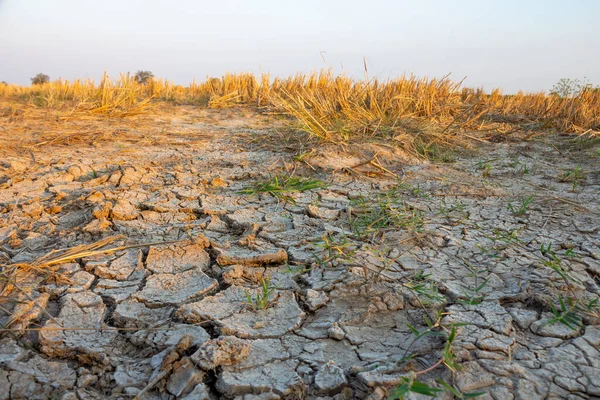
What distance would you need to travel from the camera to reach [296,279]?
1.75 metres

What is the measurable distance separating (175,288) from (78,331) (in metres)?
0.38

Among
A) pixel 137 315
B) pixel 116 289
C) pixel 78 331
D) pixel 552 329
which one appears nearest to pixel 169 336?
pixel 137 315

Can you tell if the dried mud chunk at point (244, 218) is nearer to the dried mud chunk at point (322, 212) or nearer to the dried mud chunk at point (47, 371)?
the dried mud chunk at point (322, 212)

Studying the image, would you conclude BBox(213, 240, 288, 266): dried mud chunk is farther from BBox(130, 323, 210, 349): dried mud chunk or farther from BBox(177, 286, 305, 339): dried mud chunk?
BBox(130, 323, 210, 349): dried mud chunk

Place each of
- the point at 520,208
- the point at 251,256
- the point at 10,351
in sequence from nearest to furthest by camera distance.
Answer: the point at 10,351, the point at 251,256, the point at 520,208

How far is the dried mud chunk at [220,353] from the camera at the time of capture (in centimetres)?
124

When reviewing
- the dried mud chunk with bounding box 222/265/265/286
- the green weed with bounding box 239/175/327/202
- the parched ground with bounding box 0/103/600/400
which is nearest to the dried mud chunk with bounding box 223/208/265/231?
the parched ground with bounding box 0/103/600/400

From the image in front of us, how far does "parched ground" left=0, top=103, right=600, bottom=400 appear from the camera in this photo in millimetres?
1231

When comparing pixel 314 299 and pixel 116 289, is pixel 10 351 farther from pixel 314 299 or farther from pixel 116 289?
pixel 314 299

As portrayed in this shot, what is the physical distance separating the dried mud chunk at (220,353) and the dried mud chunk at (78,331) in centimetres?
30

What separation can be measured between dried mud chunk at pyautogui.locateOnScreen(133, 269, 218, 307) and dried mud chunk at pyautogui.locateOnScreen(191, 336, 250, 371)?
36 centimetres

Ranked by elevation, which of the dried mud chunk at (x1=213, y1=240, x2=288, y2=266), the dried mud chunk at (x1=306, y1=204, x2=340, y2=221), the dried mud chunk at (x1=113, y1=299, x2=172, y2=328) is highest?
the dried mud chunk at (x1=306, y1=204, x2=340, y2=221)

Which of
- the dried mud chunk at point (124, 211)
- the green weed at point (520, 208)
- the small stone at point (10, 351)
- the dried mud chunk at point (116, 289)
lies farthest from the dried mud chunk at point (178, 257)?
the green weed at point (520, 208)

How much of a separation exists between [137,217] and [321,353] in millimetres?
1377
